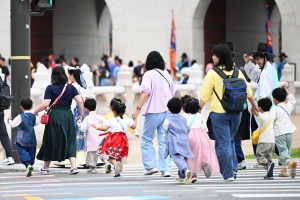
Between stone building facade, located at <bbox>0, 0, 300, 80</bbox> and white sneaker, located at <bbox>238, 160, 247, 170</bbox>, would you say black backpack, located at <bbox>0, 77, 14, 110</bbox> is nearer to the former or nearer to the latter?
white sneaker, located at <bbox>238, 160, 247, 170</bbox>

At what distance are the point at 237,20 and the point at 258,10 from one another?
1.42 m

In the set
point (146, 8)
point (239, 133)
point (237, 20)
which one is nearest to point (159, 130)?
point (239, 133)

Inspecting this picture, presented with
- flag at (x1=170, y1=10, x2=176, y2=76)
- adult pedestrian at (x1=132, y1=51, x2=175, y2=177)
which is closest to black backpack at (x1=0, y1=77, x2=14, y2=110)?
adult pedestrian at (x1=132, y1=51, x2=175, y2=177)

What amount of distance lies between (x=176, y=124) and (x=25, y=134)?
9.03ft

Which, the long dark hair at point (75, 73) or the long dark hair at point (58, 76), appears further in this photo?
the long dark hair at point (75, 73)

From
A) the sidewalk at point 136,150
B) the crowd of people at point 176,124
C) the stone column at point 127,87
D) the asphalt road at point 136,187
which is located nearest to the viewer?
the asphalt road at point 136,187

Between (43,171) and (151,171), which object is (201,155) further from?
(43,171)

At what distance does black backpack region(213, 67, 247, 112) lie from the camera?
12.7m

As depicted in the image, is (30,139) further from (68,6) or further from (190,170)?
(68,6)

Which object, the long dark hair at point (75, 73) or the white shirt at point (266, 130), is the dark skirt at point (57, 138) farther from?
the white shirt at point (266, 130)

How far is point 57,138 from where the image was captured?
1442cm

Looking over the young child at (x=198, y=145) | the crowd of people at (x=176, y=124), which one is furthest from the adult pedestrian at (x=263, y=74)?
the young child at (x=198, y=145)

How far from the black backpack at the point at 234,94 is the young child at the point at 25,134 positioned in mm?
3337

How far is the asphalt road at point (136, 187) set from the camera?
11.2m
